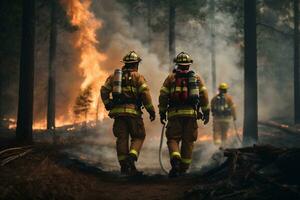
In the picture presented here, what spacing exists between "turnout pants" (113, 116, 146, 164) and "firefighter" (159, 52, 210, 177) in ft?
1.73

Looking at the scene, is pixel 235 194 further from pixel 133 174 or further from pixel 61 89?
pixel 61 89

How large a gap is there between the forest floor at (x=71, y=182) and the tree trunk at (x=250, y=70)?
654 centimetres

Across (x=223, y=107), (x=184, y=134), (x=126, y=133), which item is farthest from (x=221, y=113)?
(x=126, y=133)

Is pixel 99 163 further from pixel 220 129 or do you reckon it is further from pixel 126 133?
pixel 220 129

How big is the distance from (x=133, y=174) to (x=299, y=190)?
3566mm

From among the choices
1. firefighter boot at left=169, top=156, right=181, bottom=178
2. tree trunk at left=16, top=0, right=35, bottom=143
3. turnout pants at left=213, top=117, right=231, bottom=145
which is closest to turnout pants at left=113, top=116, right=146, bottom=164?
firefighter boot at left=169, top=156, right=181, bottom=178

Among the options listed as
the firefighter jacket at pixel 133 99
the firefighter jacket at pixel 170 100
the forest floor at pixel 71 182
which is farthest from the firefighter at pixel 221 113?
the firefighter jacket at pixel 133 99

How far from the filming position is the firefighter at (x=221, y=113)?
1376cm

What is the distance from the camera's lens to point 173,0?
21844 mm

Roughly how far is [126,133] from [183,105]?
4.07ft

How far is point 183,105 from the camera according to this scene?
8.30 meters

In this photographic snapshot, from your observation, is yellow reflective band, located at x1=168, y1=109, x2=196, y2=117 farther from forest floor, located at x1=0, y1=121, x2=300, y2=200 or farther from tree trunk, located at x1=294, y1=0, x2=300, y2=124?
tree trunk, located at x1=294, y1=0, x2=300, y2=124

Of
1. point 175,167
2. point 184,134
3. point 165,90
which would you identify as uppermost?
point 165,90

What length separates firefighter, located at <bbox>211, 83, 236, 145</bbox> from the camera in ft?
45.1
